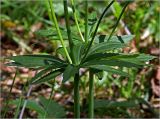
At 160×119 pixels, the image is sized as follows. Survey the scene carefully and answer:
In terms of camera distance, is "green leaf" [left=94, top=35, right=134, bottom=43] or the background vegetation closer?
"green leaf" [left=94, top=35, right=134, bottom=43]

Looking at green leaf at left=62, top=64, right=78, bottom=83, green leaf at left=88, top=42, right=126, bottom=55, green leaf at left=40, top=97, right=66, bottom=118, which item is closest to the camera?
green leaf at left=62, top=64, right=78, bottom=83

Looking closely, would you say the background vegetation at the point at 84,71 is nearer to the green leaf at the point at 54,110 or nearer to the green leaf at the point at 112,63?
the green leaf at the point at 54,110

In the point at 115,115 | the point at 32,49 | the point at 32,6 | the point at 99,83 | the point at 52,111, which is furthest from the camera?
the point at 32,6

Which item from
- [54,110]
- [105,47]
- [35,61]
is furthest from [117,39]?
[54,110]

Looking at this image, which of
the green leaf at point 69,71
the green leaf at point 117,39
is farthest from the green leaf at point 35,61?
the green leaf at point 117,39

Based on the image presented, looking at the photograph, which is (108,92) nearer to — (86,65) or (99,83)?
(99,83)

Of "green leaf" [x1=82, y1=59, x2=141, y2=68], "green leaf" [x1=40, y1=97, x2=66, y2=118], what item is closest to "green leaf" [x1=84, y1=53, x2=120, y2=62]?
"green leaf" [x1=82, y1=59, x2=141, y2=68]

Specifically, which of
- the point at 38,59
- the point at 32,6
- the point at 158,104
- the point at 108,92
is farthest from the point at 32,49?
the point at 38,59

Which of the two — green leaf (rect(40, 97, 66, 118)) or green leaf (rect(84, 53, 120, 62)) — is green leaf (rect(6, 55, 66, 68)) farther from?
green leaf (rect(40, 97, 66, 118))
